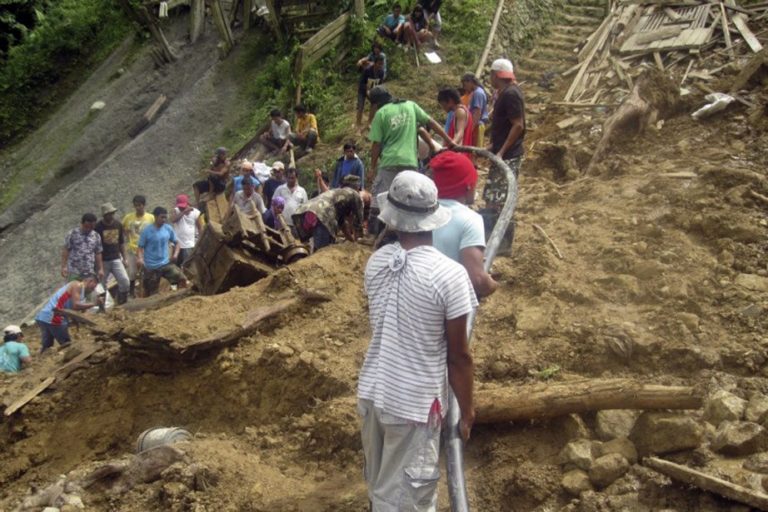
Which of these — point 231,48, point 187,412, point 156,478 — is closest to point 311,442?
point 156,478

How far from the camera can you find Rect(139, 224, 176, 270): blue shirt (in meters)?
9.76

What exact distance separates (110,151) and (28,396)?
40.1 feet

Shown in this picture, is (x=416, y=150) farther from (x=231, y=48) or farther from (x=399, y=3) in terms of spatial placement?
(x=231, y=48)

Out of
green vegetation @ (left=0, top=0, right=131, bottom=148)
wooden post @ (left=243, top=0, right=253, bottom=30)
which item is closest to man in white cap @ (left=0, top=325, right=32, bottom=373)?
wooden post @ (left=243, top=0, right=253, bottom=30)

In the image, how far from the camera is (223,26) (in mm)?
18031

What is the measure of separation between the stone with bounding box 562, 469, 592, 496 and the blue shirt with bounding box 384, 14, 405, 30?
38.3 ft

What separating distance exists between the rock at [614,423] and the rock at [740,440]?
475 mm

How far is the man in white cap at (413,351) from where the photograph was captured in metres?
3.20

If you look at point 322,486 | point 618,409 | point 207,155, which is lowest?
point 207,155

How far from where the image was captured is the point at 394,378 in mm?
3238

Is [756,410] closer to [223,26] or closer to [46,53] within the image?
[223,26]

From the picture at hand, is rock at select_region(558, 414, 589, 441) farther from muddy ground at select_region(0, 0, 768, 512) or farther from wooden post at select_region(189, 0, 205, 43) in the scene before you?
wooden post at select_region(189, 0, 205, 43)

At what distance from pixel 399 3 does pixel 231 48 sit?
554 centimetres

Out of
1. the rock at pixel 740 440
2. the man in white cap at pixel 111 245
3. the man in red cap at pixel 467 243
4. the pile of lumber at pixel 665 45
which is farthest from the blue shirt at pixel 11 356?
the pile of lumber at pixel 665 45
